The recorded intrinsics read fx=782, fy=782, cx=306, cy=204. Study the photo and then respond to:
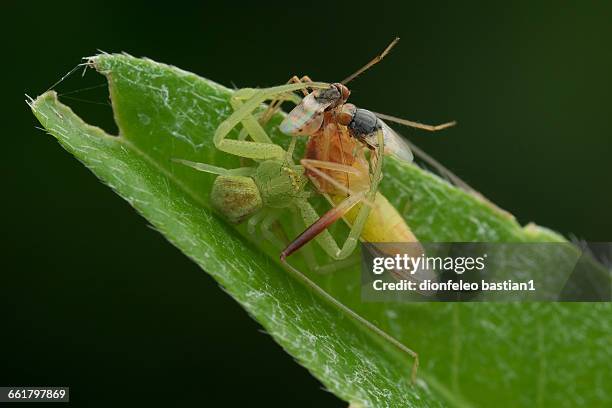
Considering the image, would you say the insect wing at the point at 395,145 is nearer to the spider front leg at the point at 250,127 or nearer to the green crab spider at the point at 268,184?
the green crab spider at the point at 268,184

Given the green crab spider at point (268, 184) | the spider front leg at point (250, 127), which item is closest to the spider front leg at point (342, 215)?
the green crab spider at point (268, 184)

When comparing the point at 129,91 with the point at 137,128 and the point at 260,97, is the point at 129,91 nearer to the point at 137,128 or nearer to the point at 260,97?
the point at 137,128

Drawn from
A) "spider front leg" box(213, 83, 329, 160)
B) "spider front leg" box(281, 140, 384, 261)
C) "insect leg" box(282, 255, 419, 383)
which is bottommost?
"insect leg" box(282, 255, 419, 383)

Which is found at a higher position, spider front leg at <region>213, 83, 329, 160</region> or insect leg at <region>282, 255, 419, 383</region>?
spider front leg at <region>213, 83, 329, 160</region>

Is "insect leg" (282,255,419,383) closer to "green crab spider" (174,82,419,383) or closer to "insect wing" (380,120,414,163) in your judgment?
"green crab spider" (174,82,419,383)

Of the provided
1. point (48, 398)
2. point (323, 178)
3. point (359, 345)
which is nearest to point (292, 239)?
point (323, 178)

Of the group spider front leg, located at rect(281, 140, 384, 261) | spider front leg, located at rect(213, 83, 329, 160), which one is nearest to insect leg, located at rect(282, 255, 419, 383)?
spider front leg, located at rect(281, 140, 384, 261)

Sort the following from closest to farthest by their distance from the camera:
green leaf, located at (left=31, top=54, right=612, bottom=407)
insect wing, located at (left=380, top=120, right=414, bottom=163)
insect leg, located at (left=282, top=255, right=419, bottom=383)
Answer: green leaf, located at (left=31, top=54, right=612, bottom=407) → insect leg, located at (left=282, top=255, right=419, bottom=383) → insect wing, located at (left=380, top=120, right=414, bottom=163)

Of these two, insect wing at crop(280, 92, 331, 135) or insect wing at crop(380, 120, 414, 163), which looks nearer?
insect wing at crop(280, 92, 331, 135)
